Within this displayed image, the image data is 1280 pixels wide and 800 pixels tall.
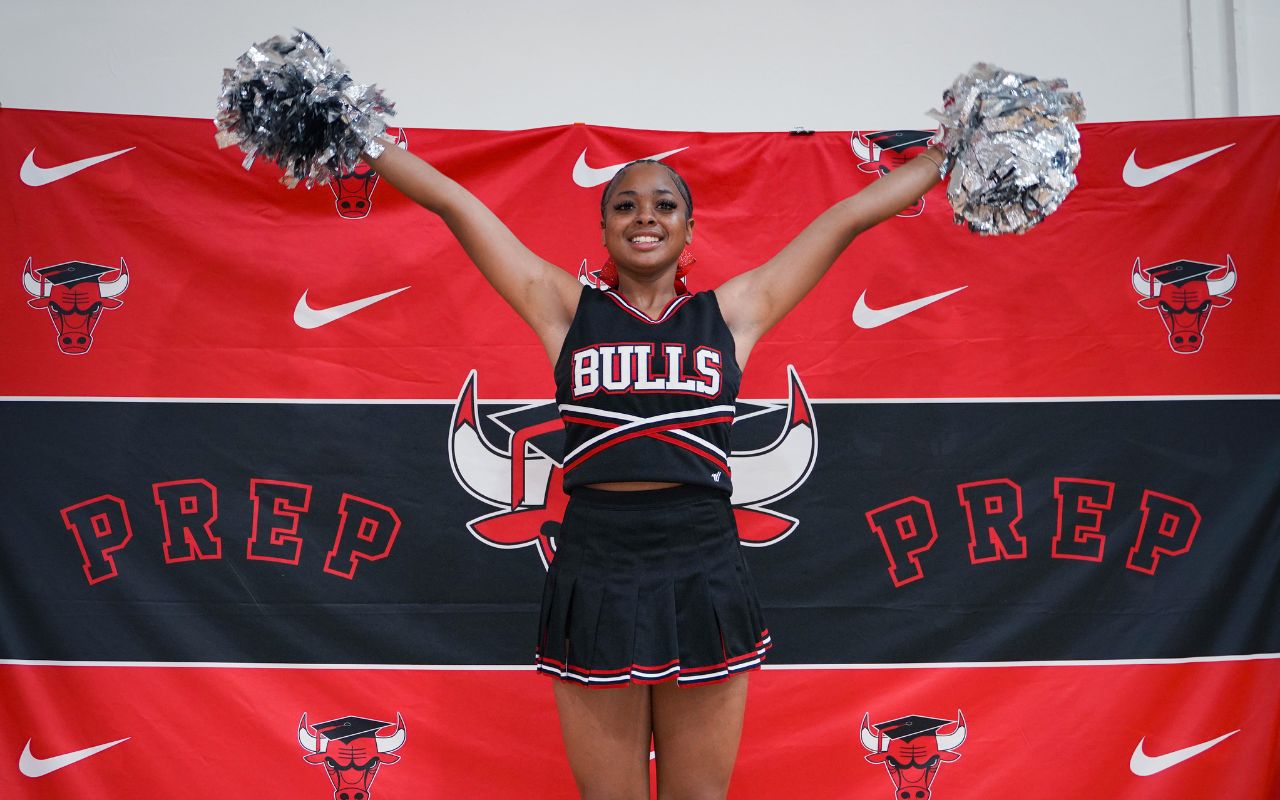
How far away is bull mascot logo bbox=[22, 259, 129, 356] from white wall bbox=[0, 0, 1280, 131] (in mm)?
564

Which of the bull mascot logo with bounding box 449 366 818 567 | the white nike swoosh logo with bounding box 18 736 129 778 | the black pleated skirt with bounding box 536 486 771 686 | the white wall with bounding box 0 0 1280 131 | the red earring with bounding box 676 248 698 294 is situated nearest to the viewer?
the black pleated skirt with bounding box 536 486 771 686

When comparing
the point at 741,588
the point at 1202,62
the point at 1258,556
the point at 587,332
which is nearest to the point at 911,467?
the point at 1258,556

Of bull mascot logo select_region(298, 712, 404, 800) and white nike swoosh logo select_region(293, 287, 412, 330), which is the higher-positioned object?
white nike swoosh logo select_region(293, 287, 412, 330)

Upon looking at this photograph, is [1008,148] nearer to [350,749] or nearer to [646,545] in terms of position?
[646,545]

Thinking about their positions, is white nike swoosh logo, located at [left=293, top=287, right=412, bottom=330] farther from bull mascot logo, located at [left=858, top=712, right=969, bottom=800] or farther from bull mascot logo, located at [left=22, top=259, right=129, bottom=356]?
bull mascot logo, located at [left=858, top=712, right=969, bottom=800]

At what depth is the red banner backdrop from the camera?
279 centimetres

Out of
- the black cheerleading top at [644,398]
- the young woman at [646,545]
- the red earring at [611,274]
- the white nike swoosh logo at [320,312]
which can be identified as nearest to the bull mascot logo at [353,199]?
the white nike swoosh logo at [320,312]

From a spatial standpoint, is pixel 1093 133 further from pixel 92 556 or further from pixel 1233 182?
pixel 92 556

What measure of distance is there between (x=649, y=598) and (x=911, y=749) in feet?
4.50

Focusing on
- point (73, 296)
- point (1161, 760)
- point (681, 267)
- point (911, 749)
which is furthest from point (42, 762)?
point (1161, 760)

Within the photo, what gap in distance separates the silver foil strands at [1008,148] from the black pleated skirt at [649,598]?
0.79 m

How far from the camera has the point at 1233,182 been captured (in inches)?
113

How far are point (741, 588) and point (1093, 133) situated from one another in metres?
1.86

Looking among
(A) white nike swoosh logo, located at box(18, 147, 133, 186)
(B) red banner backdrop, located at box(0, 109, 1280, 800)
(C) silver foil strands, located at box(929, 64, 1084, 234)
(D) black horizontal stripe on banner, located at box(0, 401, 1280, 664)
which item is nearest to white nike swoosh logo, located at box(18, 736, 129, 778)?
(B) red banner backdrop, located at box(0, 109, 1280, 800)
